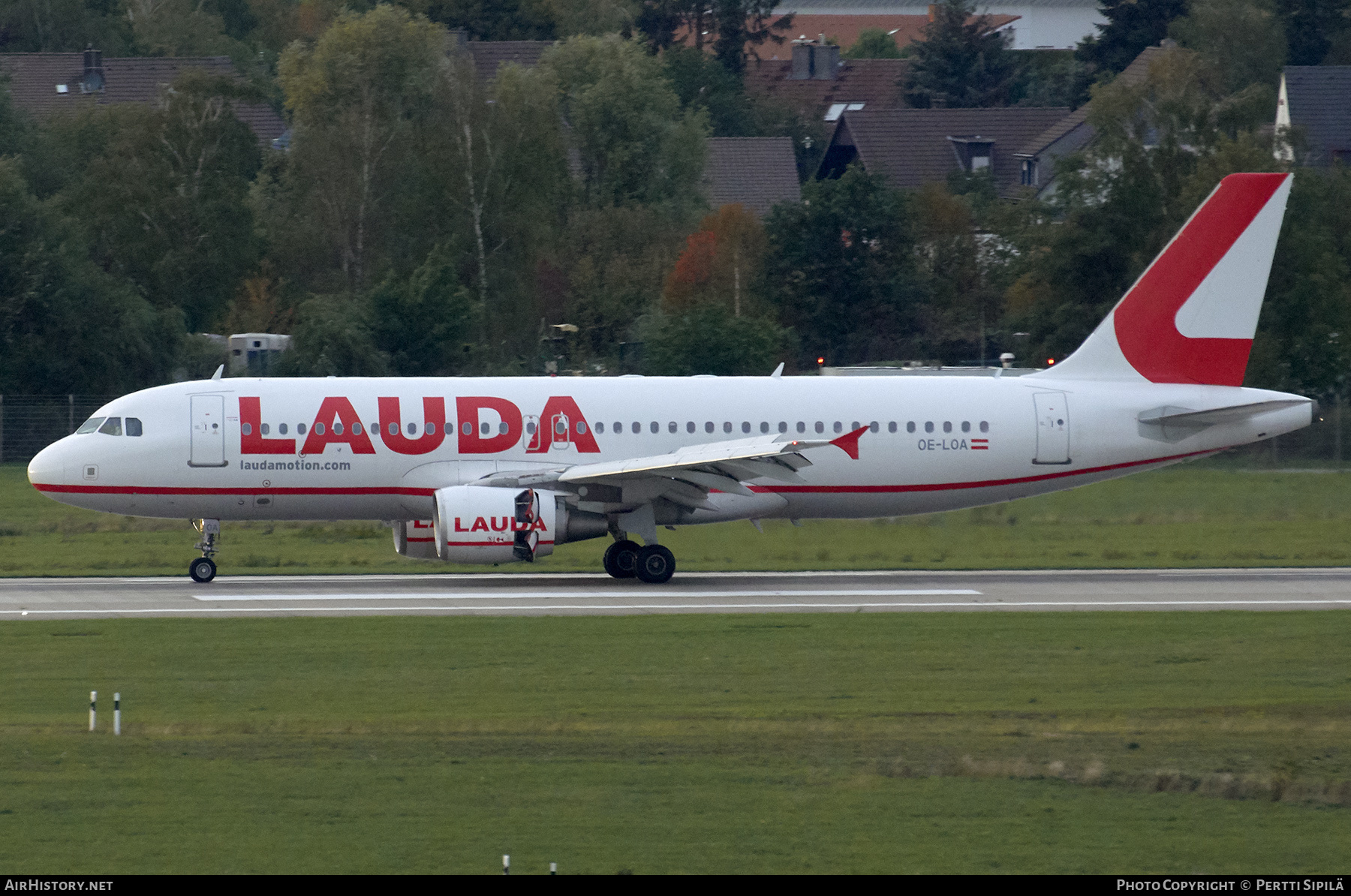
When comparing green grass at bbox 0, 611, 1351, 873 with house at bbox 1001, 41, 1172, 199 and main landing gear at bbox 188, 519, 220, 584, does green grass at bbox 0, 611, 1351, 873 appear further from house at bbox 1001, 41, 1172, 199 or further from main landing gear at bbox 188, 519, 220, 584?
house at bbox 1001, 41, 1172, 199

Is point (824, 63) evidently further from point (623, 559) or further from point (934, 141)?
point (623, 559)

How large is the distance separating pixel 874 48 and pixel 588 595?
123 meters

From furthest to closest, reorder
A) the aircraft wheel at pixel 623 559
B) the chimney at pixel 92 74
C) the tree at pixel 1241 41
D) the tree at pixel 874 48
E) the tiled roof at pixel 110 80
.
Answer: the tree at pixel 874 48 → the tree at pixel 1241 41 → the chimney at pixel 92 74 → the tiled roof at pixel 110 80 → the aircraft wheel at pixel 623 559

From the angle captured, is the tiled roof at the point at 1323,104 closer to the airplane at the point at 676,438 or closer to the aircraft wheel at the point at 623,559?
the airplane at the point at 676,438

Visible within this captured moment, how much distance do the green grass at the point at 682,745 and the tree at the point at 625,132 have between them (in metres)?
52.5

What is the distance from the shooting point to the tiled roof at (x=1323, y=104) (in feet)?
283

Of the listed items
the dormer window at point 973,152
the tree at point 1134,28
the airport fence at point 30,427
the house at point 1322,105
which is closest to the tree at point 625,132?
the dormer window at point 973,152

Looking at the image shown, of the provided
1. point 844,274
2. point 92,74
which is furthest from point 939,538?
point 92,74

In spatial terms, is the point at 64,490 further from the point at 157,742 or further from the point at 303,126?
the point at 303,126

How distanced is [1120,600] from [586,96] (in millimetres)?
51952

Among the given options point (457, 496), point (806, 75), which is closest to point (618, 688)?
point (457, 496)

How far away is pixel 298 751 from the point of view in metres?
16.6

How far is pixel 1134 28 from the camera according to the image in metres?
109


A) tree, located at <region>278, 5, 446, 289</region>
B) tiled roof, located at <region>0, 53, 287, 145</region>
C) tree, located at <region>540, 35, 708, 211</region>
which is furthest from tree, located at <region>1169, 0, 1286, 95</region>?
tiled roof, located at <region>0, 53, 287, 145</region>
